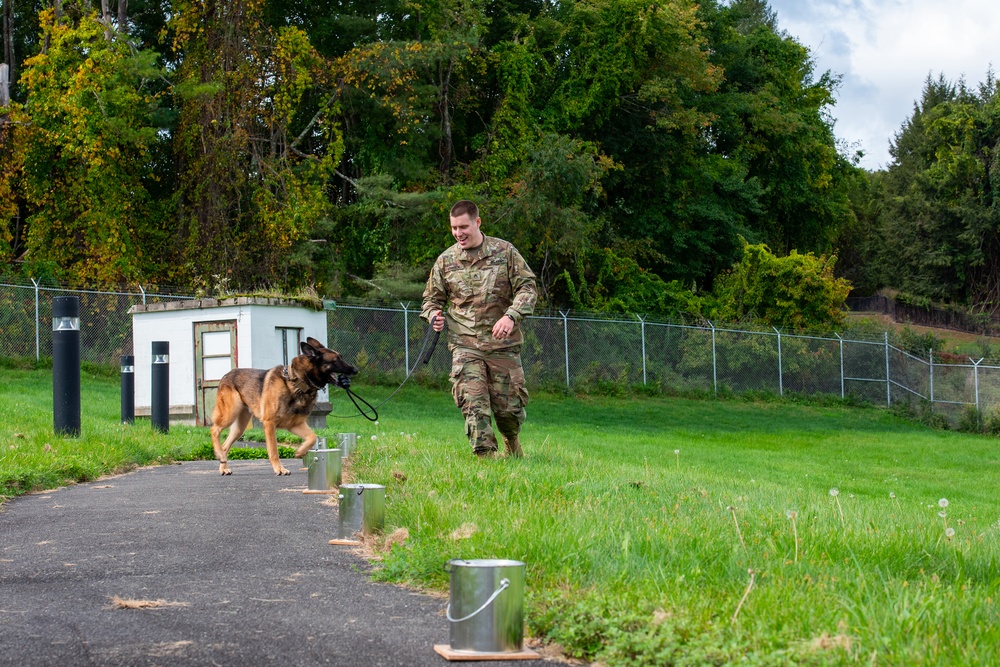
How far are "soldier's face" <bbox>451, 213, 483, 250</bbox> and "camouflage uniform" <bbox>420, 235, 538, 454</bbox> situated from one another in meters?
0.07

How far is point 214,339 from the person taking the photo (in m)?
18.5

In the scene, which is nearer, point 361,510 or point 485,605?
point 485,605

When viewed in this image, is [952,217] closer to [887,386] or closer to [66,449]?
[887,386]

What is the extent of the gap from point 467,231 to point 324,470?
89.2 inches

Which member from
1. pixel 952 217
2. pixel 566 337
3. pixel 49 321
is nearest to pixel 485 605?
pixel 49 321

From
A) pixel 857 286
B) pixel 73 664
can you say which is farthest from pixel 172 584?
pixel 857 286

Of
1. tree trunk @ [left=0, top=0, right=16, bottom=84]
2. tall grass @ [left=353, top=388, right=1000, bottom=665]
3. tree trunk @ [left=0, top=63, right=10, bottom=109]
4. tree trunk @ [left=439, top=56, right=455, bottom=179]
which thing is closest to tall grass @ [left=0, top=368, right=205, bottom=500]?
tall grass @ [left=353, top=388, right=1000, bottom=665]

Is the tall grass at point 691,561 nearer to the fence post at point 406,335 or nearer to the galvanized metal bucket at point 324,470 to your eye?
the galvanized metal bucket at point 324,470

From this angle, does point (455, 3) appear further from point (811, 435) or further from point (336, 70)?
point (811, 435)

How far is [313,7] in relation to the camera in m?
36.6

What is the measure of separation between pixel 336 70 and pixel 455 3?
4879 millimetres

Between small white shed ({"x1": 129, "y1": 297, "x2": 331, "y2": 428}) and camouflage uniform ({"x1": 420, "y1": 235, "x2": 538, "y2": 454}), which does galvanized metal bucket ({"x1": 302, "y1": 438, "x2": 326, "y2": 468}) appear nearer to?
camouflage uniform ({"x1": 420, "y1": 235, "x2": 538, "y2": 454})

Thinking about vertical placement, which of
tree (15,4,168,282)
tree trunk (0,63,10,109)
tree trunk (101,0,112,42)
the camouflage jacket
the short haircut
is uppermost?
tree trunk (101,0,112,42)

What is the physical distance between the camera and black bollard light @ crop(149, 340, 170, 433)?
14695mm
